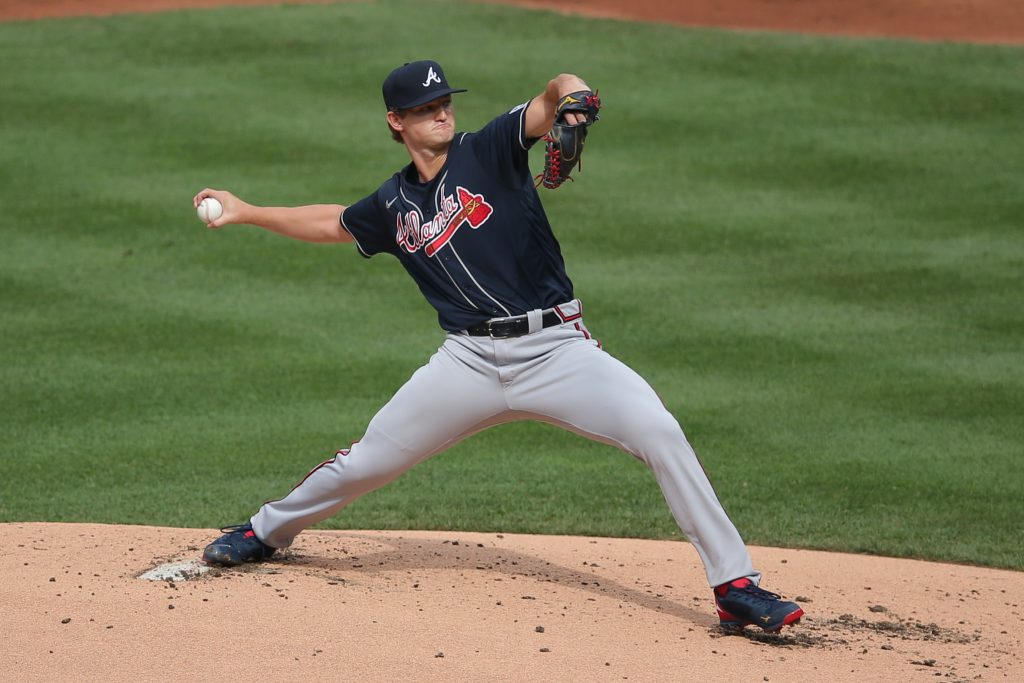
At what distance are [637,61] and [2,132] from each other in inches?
257

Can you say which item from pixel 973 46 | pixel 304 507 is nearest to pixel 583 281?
pixel 304 507

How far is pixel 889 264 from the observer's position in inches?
400

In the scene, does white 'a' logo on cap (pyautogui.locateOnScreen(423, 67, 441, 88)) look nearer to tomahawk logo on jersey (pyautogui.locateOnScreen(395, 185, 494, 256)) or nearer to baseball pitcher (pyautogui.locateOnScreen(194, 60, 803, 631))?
baseball pitcher (pyautogui.locateOnScreen(194, 60, 803, 631))

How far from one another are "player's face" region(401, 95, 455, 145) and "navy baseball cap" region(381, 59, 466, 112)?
0.04 metres

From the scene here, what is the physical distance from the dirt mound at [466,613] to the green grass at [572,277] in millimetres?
616

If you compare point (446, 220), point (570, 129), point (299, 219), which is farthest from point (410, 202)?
point (570, 129)

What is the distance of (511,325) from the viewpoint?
4.76 m

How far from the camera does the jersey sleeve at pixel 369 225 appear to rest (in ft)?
16.9

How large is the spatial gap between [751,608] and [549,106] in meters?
1.78

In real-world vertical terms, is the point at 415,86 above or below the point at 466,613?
Result: above

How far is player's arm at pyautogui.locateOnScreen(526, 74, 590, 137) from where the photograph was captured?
432cm

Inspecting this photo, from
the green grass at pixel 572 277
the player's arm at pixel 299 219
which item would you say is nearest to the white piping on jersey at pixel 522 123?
the player's arm at pixel 299 219

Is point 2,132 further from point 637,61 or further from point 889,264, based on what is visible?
point 889,264

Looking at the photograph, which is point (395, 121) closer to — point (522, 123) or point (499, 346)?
point (522, 123)
